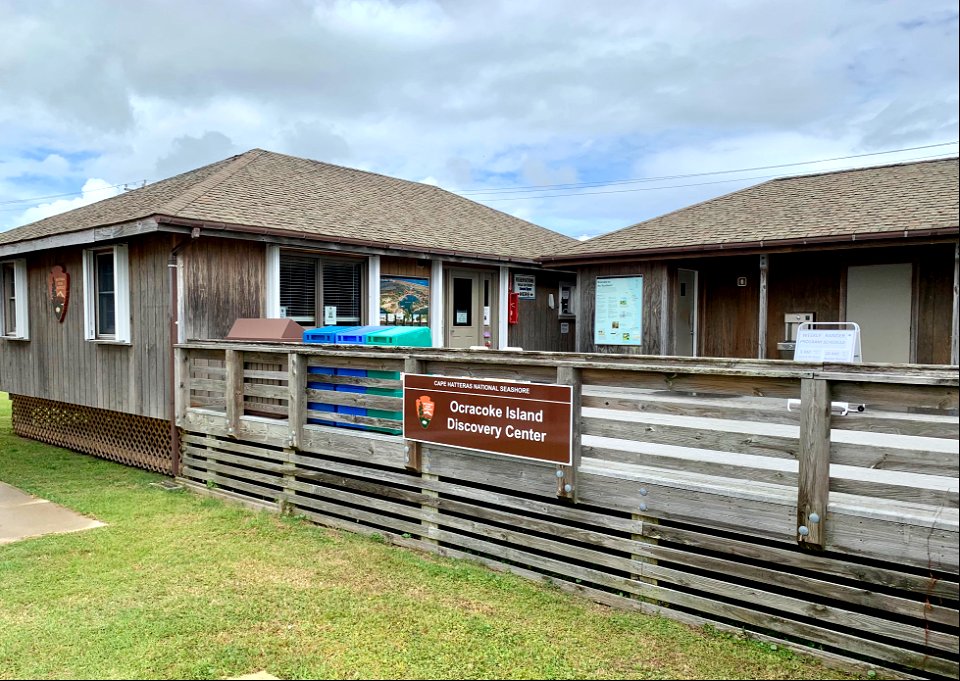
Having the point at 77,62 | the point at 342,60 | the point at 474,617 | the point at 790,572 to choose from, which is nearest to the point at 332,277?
the point at 342,60

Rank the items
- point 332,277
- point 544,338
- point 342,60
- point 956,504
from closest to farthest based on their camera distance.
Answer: point 956,504 → point 332,277 → point 342,60 → point 544,338

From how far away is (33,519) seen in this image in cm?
651

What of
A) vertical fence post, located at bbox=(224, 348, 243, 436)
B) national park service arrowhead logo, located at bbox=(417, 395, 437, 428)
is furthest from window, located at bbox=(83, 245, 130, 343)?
national park service arrowhead logo, located at bbox=(417, 395, 437, 428)

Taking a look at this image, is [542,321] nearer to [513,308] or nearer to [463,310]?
[513,308]

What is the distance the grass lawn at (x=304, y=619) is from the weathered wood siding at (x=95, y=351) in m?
3.10

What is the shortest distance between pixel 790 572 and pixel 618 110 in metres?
3.47

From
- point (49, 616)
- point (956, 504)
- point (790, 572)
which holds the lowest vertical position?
point (49, 616)

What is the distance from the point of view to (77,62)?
11492 millimetres

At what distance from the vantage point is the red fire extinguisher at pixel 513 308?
42.0ft

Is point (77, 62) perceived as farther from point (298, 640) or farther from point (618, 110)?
point (298, 640)

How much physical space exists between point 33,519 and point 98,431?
3.99 m

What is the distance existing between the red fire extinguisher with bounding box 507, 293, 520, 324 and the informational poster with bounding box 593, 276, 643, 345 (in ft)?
4.73

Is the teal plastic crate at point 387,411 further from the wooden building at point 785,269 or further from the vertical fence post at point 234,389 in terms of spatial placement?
the wooden building at point 785,269

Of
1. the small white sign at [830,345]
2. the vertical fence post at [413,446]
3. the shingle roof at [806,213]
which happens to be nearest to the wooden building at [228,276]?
the shingle roof at [806,213]
